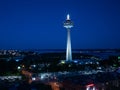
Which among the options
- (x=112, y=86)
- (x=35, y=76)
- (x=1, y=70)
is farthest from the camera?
(x=1, y=70)

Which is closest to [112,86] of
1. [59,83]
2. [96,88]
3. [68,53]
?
[96,88]

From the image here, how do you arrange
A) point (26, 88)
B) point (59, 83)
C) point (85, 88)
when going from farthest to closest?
point (59, 83)
point (26, 88)
point (85, 88)

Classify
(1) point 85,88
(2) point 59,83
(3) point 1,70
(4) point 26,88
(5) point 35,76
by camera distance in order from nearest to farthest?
1. (1) point 85,88
2. (4) point 26,88
3. (2) point 59,83
4. (5) point 35,76
5. (3) point 1,70

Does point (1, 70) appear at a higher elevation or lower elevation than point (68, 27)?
lower

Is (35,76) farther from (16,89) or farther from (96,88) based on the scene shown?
(96,88)

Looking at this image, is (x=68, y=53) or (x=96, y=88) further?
(x=68, y=53)

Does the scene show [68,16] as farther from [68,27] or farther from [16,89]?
[16,89]

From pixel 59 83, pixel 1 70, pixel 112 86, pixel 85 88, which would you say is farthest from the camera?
pixel 1 70

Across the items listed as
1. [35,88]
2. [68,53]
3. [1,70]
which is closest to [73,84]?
[35,88]

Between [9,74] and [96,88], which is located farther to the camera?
[9,74]
